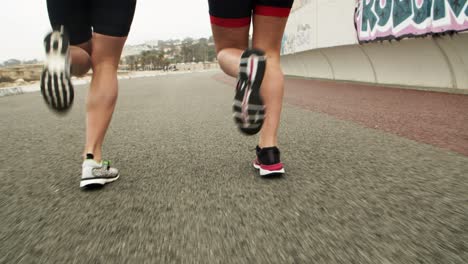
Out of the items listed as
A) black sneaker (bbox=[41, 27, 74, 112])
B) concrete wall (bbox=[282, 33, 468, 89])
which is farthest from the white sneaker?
concrete wall (bbox=[282, 33, 468, 89])

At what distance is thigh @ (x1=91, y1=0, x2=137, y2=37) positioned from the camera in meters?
1.85

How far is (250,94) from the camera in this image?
1.55 metres

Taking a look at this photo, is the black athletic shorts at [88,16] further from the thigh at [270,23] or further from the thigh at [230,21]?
the thigh at [270,23]

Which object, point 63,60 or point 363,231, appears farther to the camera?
point 63,60

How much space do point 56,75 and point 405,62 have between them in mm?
7945

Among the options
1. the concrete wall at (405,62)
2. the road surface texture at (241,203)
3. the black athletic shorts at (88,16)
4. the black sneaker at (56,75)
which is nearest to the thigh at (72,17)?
the black athletic shorts at (88,16)

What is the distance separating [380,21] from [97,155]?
7586mm

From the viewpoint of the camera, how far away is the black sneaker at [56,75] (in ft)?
5.35

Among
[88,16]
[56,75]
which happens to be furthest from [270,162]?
[88,16]

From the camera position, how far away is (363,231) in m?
1.21

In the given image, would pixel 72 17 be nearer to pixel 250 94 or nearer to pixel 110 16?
pixel 110 16

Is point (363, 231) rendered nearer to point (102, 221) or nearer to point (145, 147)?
point (102, 221)

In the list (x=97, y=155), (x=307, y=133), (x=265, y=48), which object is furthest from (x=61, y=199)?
(x=307, y=133)

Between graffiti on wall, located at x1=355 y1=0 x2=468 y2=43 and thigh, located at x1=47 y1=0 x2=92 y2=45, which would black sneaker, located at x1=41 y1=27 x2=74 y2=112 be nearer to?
thigh, located at x1=47 y1=0 x2=92 y2=45
